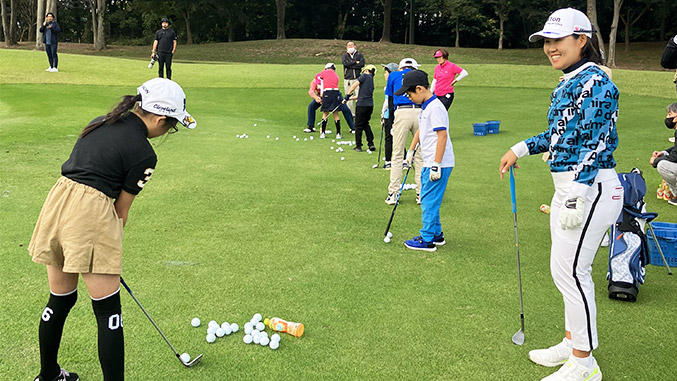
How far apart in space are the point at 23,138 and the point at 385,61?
33970 mm

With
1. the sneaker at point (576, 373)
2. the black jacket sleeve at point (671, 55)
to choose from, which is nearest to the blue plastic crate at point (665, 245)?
the black jacket sleeve at point (671, 55)

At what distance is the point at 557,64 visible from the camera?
144 inches

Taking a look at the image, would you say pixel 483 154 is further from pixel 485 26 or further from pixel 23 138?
pixel 485 26

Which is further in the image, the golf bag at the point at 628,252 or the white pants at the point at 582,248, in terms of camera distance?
the golf bag at the point at 628,252

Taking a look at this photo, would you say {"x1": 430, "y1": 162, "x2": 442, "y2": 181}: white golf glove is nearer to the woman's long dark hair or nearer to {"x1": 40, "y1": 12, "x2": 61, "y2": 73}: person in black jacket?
the woman's long dark hair

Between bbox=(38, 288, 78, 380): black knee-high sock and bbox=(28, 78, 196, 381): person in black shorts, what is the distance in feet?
0.28

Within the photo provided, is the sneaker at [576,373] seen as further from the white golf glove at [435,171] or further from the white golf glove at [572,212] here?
the white golf glove at [435,171]

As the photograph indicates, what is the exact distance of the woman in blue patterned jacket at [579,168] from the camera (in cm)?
347

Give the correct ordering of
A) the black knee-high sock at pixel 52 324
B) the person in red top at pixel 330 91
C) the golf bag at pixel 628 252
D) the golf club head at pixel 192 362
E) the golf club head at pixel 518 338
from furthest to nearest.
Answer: the person in red top at pixel 330 91 → the golf bag at pixel 628 252 → the golf club head at pixel 518 338 → the golf club head at pixel 192 362 → the black knee-high sock at pixel 52 324

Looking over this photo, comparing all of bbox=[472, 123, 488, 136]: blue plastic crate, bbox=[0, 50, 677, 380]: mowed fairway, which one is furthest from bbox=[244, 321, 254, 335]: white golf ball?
bbox=[472, 123, 488, 136]: blue plastic crate

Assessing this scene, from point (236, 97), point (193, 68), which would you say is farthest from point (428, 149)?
point (193, 68)

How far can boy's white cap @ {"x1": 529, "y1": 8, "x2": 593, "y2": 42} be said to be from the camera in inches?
139

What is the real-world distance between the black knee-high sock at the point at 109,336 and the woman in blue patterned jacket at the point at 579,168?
2762mm

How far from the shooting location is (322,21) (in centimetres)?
6556
